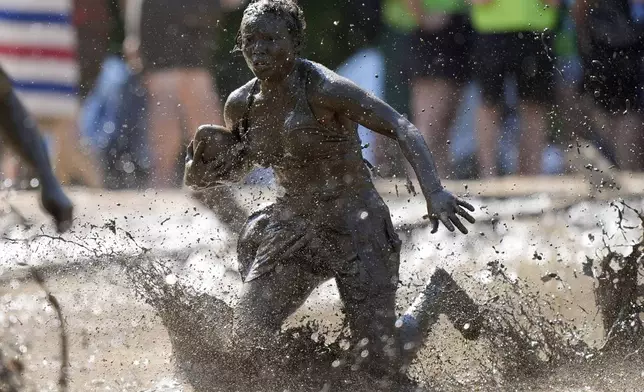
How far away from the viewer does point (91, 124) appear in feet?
32.6

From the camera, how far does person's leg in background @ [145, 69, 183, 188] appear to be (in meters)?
9.26

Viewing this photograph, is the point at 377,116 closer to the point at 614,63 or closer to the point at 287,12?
the point at 287,12

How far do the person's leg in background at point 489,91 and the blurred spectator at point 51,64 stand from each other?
3.03 meters

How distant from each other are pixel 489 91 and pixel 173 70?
8.08ft

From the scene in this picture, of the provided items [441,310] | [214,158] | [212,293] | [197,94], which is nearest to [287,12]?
[214,158]

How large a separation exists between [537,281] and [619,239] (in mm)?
656

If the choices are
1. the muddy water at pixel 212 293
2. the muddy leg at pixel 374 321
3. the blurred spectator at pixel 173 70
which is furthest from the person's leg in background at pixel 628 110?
the muddy leg at pixel 374 321

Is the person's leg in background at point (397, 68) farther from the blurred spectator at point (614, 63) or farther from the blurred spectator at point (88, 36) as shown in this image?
the blurred spectator at point (88, 36)

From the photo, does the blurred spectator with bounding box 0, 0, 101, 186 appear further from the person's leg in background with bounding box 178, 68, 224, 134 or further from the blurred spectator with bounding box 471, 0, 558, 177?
the blurred spectator with bounding box 471, 0, 558, 177

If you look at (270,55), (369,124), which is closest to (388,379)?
(369,124)

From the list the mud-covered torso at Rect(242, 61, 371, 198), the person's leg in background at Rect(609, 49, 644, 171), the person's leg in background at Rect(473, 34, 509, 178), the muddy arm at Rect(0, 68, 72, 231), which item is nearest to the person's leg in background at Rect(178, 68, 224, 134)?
the person's leg in background at Rect(473, 34, 509, 178)

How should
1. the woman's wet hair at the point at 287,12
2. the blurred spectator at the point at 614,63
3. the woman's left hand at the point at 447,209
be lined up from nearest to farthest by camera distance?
the woman's left hand at the point at 447,209 < the woman's wet hair at the point at 287,12 < the blurred spectator at the point at 614,63

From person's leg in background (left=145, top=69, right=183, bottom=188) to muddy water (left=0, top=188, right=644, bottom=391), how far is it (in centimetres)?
19

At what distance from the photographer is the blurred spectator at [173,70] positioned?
921 centimetres
